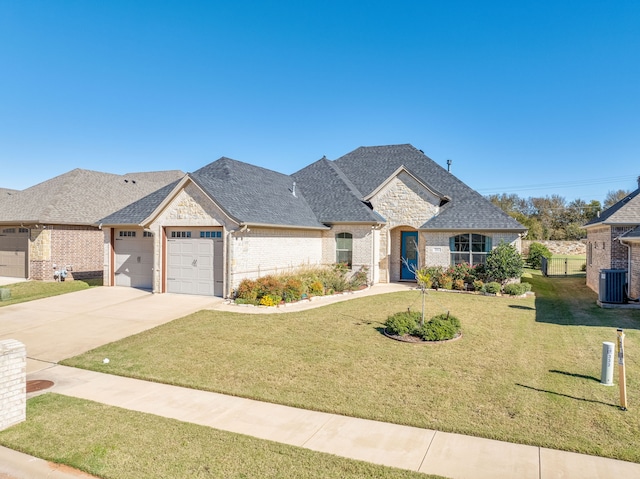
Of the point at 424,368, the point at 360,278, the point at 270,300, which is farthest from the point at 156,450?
the point at 360,278

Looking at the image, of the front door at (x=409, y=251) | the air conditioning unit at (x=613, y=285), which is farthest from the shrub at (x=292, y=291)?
the air conditioning unit at (x=613, y=285)

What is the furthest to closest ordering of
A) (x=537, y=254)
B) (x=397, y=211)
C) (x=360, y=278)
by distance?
1. (x=537, y=254)
2. (x=397, y=211)
3. (x=360, y=278)

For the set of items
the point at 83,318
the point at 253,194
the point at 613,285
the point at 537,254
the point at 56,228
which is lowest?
the point at 83,318

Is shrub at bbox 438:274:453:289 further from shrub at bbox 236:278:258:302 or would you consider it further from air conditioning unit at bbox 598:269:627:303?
shrub at bbox 236:278:258:302

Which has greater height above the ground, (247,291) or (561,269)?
(247,291)

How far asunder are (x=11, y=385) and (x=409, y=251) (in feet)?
62.2

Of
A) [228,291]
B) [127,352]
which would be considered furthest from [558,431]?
[228,291]

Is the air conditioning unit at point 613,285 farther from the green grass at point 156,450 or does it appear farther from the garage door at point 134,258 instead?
the garage door at point 134,258

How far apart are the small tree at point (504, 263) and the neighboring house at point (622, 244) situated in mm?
3185

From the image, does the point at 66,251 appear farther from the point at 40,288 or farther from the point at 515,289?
the point at 515,289

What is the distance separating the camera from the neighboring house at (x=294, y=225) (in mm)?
16250

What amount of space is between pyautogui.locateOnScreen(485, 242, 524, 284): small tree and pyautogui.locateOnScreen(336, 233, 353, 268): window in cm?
685

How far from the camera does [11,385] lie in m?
6.07

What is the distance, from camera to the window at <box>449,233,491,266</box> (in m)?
19.8
